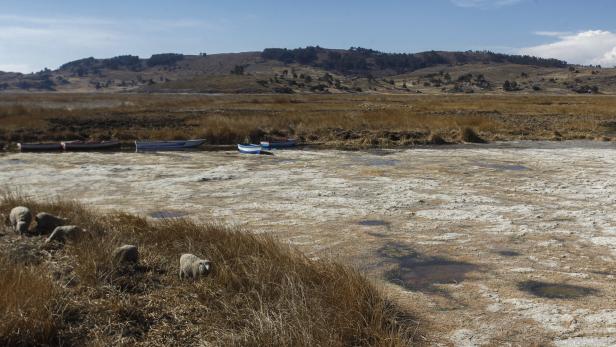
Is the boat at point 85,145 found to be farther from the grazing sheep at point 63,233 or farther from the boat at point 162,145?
the grazing sheep at point 63,233

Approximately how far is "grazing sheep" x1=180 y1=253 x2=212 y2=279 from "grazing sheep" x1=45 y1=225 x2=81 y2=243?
2.11 metres

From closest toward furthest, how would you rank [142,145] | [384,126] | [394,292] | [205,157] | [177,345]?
[177,345]
[394,292]
[205,157]
[142,145]
[384,126]

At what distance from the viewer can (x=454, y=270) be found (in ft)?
27.0

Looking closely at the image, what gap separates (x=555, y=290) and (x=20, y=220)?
8.07 meters

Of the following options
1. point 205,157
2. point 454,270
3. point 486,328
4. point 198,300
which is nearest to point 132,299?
point 198,300

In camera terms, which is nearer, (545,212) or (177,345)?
(177,345)

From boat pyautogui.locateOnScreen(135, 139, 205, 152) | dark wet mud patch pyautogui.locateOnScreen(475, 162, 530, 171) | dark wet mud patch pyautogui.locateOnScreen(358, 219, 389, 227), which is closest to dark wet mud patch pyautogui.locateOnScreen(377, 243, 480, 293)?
dark wet mud patch pyautogui.locateOnScreen(358, 219, 389, 227)

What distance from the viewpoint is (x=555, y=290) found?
7363 millimetres

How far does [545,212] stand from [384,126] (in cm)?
2227

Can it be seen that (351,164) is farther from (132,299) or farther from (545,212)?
(132,299)

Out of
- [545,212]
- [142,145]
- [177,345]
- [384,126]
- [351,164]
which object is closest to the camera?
[177,345]

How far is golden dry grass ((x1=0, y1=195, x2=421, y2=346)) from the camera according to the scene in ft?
17.1

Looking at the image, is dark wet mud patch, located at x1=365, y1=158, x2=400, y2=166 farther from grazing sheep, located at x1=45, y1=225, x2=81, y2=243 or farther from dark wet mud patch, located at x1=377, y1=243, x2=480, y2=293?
grazing sheep, located at x1=45, y1=225, x2=81, y2=243

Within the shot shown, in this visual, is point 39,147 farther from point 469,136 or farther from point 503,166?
point 469,136
